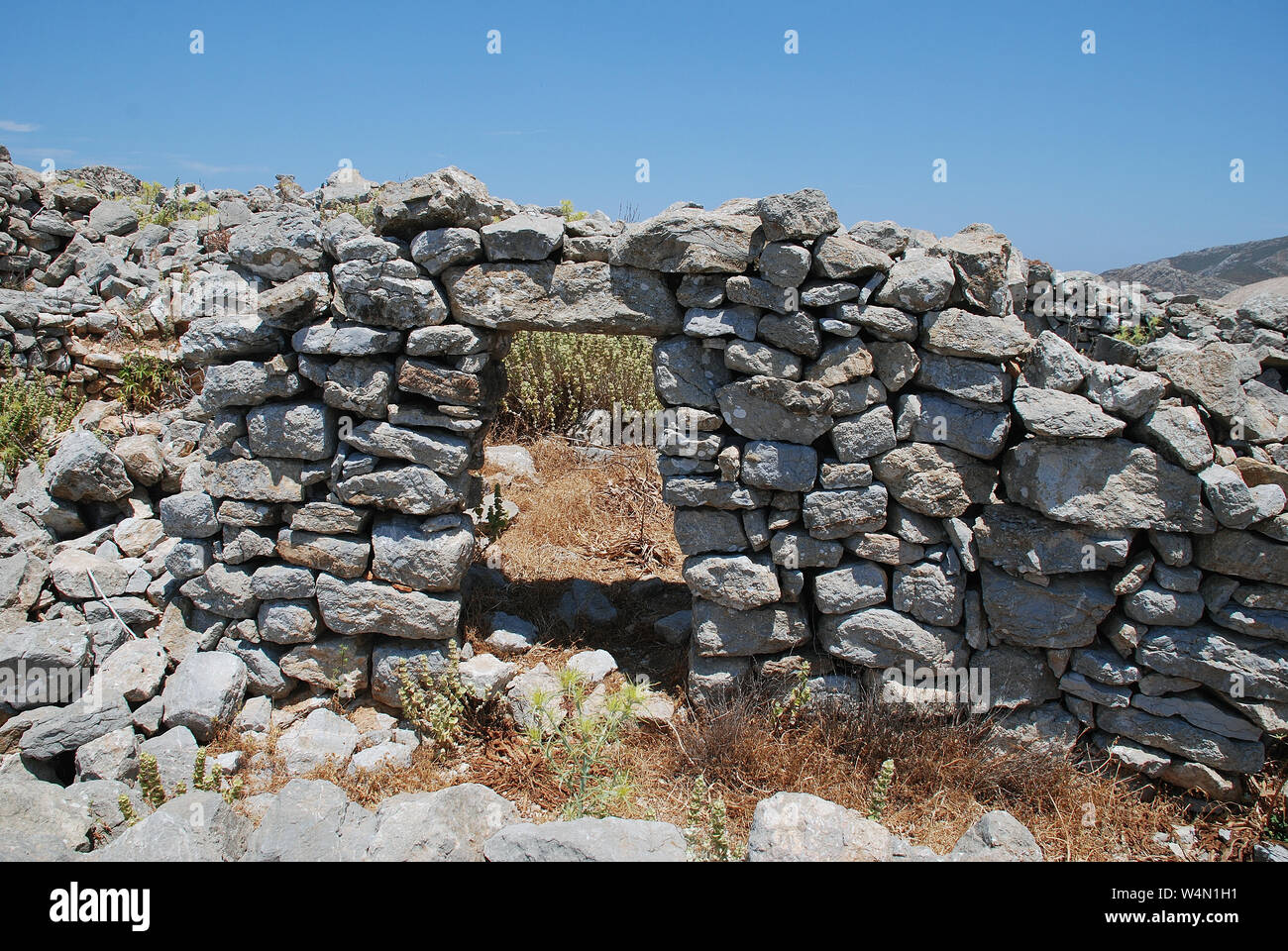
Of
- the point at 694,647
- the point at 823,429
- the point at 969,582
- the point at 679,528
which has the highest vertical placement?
the point at 823,429

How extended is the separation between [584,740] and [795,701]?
127 centimetres

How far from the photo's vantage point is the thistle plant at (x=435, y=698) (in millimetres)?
4488

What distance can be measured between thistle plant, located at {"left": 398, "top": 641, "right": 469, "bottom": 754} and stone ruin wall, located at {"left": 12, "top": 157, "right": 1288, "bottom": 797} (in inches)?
4.9

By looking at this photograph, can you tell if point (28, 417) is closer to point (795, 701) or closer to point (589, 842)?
point (589, 842)

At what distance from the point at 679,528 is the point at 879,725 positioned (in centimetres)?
153

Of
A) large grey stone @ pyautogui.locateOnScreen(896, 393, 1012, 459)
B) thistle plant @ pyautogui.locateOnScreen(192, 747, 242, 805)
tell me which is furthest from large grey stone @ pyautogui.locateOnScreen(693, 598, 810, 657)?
thistle plant @ pyautogui.locateOnScreen(192, 747, 242, 805)

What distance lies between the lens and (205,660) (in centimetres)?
471

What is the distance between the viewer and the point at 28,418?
6.41 metres

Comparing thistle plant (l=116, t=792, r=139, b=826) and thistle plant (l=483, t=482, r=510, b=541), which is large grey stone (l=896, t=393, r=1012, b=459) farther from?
thistle plant (l=116, t=792, r=139, b=826)

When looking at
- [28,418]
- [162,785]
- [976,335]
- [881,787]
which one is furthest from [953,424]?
[28,418]

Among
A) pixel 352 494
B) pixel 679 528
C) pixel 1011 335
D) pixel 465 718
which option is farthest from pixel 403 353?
pixel 1011 335

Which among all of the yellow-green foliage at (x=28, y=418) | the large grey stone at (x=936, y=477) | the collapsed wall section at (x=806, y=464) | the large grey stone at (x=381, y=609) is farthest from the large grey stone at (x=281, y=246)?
the large grey stone at (x=936, y=477)
